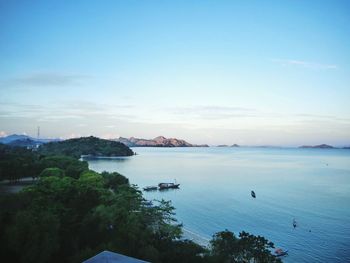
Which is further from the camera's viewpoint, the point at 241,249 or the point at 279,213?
the point at 279,213

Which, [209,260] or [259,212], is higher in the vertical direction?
[209,260]

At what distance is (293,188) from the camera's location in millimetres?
56500

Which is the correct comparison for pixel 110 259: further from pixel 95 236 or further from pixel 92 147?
pixel 92 147

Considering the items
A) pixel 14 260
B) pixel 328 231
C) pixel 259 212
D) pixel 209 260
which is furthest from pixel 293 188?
pixel 14 260

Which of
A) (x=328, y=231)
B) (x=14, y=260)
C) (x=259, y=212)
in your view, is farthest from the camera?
(x=259, y=212)

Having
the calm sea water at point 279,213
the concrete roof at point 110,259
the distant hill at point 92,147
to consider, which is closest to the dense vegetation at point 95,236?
the concrete roof at point 110,259

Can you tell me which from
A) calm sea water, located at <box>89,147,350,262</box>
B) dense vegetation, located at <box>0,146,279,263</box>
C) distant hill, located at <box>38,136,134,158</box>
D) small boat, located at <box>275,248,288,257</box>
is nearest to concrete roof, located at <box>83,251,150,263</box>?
dense vegetation, located at <box>0,146,279,263</box>

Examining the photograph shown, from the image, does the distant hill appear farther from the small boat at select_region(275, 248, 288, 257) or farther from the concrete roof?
the concrete roof

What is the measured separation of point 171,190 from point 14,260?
42867 mm

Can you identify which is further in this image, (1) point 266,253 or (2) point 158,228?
(2) point 158,228

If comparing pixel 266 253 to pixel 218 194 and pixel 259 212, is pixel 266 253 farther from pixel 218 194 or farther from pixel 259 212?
pixel 218 194

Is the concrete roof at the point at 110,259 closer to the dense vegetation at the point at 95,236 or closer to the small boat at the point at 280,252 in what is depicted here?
the dense vegetation at the point at 95,236

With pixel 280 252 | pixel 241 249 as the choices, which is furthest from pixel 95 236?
pixel 280 252

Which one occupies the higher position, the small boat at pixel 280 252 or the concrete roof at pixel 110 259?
the concrete roof at pixel 110 259
